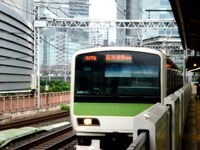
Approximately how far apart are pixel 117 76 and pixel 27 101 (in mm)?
22044

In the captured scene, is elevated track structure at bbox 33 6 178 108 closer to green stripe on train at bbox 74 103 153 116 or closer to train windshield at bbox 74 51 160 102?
train windshield at bbox 74 51 160 102

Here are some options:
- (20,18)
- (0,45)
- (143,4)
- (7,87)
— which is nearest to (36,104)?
(0,45)

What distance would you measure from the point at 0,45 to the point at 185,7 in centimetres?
5487

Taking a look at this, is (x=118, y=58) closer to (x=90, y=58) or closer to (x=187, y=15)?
(x=90, y=58)

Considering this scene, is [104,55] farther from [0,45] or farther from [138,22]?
Answer: [0,45]

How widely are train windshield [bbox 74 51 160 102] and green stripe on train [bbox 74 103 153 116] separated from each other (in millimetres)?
136

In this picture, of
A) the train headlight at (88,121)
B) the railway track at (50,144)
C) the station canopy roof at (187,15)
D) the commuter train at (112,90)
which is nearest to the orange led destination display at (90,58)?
the commuter train at (112,90)

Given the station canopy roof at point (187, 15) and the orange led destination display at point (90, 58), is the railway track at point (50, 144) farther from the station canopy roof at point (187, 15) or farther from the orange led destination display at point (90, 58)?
the station canopy roof at point (187, 15)

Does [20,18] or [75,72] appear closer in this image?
[75,72]

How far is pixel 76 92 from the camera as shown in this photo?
9.39 metres

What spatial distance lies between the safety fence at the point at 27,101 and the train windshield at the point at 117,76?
17147mm

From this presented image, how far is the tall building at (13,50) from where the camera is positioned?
63094 mm

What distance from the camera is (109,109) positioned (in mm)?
9125

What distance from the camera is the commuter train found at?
29.7 ft
